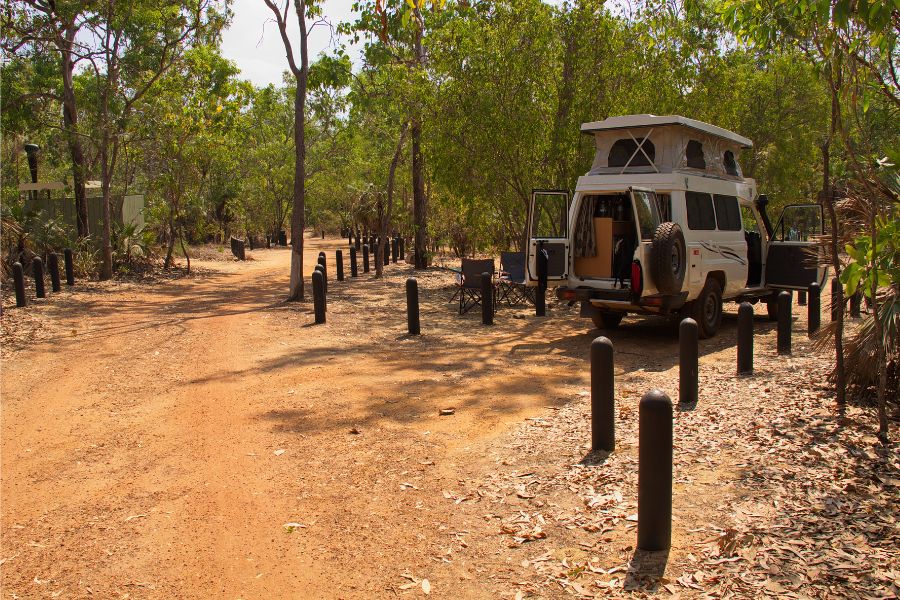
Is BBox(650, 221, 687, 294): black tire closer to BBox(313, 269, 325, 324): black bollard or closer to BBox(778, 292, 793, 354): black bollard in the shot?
BBox(778, 292, 793, 354): black bollard

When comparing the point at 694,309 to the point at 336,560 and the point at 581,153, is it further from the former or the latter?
the point at 336,560

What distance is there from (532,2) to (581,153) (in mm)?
3188

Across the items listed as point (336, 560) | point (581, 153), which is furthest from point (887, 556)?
point (581, 153)

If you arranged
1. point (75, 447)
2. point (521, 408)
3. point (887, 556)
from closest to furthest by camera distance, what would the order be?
point (887, 556), point (75, 447), point (521, 408)

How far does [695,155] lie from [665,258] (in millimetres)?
2516

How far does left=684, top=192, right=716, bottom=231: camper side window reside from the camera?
427 inches

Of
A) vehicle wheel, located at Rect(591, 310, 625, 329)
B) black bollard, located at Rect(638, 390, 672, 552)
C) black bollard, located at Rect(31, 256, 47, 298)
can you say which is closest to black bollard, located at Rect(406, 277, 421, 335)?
vehicle wheel, located at Rect(591, 310, 625, 329)

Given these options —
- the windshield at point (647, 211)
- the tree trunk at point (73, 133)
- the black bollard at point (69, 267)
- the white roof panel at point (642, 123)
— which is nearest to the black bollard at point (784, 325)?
the windshield at point (647, 211)

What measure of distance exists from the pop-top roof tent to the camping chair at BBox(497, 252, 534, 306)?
3.71m

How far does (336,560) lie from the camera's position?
4281mm

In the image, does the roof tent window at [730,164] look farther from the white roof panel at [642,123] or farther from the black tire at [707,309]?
the black tire at [707,309]

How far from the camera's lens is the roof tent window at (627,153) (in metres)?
11.4

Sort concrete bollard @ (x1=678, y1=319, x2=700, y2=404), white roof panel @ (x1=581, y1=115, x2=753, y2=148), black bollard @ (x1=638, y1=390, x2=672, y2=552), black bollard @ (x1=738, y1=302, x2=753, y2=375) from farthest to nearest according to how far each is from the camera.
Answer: white roof panel @ (x1=581, y1=115, x2=753, y2=148) < black bollard @ (x1=738, y1=302, x2=753, y2=375) < concrete bollard @ (x1=678, y1=319, x2=700, y2=404) < black bollard @ (x1=638, y1=390, x2=672, y2=552)

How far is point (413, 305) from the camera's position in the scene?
11.8 meters
